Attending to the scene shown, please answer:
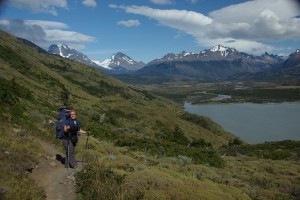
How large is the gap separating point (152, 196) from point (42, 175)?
5267mm

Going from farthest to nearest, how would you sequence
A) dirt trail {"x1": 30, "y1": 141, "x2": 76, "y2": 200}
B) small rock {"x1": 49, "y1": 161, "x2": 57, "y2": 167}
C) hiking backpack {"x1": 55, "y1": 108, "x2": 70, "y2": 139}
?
small rock {"x1": 49, "y1": 161, "x2": 57, "y2": 167} < hiking backpack {"x1": 55, "y1": 108, "x2": 70, "y2": 139} < dirt trail {"x1": 30, "y1": 141, "x2": 76, "y2": 200}

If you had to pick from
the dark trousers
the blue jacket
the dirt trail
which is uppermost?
the blue jacket

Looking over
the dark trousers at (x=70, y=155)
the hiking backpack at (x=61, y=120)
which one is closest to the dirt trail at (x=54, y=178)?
the dark trousers at (x=70, y=155)

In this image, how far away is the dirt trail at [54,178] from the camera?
12.6m

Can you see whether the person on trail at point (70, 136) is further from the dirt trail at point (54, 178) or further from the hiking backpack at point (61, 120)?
the dirt trail at point (54, 178)

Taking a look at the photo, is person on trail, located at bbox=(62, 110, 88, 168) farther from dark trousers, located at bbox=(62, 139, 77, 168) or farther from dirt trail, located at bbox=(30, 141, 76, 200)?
dirt trail, located at bbox=(30, 141, 76, 200)

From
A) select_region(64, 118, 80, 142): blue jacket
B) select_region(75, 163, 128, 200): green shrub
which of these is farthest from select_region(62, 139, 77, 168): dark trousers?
select_region(75, 163, 128, 200): green shrub

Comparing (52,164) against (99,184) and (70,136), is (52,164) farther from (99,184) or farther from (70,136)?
(99,184)

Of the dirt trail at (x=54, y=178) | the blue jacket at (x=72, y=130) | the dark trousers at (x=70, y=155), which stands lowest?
the dirt trail at (x=54, y=178)

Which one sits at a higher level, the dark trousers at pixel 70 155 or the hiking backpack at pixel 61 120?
the hiking backpack at pixel 61 120

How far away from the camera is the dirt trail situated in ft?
41.4

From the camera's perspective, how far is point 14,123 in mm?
21078

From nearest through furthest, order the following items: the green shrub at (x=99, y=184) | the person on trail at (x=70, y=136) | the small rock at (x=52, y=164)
Result: the green shrub at (x=99, y=184), the person on trail at (x=70, y=136), the small rock at (x=52, y=164)

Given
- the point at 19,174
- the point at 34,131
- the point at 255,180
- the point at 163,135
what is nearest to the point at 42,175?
the point at 19,174
